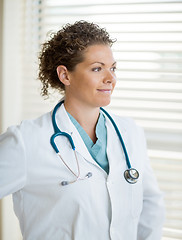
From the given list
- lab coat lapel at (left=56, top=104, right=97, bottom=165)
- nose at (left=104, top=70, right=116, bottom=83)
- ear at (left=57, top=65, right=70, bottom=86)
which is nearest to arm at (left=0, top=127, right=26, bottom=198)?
lab coat lapel at (left=56, top=104, right=97, bottom=165)

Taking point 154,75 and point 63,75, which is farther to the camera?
point 154,75

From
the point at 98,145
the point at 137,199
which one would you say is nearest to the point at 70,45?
the point at 98,145

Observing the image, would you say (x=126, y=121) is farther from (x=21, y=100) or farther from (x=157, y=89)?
(x=21, y=100)

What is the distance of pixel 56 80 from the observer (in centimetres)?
129

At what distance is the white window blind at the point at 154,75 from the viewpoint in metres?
1.51

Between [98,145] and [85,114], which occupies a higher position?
[85,114]

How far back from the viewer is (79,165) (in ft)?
3.55

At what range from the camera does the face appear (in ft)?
3.69

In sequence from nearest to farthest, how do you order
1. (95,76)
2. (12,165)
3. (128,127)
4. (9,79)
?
(12,165)
(95,76)
(128,127)
(9,79)

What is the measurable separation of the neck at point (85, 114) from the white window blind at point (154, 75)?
1.40 ft

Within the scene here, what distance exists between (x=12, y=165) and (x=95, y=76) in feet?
1.54

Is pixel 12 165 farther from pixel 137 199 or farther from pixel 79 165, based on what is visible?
pixel 137 199

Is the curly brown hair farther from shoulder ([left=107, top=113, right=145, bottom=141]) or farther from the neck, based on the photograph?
shoulder ([left=107, top=113, right=145, bottom=141])

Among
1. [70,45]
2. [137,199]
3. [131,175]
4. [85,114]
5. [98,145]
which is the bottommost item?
[137,199]
